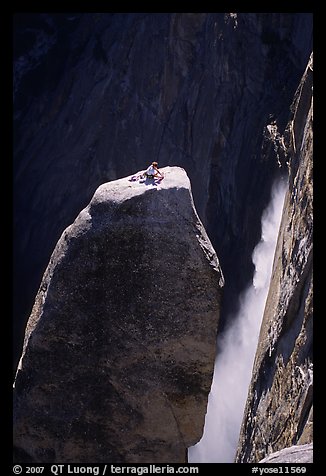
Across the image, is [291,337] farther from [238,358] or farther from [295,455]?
[238,358]

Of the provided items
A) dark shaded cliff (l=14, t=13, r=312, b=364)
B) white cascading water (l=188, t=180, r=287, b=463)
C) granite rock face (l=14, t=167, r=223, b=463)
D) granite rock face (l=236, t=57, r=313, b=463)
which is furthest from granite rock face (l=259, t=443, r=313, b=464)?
dark shaded cliff (l=14, t=13, r=312, b=364)

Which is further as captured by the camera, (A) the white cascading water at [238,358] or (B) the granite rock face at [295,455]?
(A) the white cascading water at [238,358]

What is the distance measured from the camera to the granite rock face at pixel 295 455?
4.33m

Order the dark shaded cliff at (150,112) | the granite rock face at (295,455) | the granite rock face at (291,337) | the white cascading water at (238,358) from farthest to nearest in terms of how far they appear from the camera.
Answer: the dark shaded cliff at (150,112), the white cascading water at (238,358), the granite rock face at (291,337), the granite rock face at (295,455)

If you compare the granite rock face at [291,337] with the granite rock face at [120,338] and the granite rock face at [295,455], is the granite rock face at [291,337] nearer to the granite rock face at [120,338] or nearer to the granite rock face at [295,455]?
the granite rock face at [295,455]

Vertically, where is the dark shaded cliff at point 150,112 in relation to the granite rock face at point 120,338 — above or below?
above

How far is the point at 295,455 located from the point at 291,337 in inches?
47.3

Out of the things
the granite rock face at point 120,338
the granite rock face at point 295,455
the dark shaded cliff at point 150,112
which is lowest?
the granite rock face at point 295,455

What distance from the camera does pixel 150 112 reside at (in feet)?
46.3

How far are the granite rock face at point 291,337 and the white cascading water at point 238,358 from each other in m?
2.29

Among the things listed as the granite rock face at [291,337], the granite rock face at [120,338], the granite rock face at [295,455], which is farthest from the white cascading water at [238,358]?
the granite rock face at [295,455]

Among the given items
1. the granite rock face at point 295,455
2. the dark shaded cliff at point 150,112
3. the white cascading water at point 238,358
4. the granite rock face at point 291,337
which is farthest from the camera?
the dark shaded cliff at point 150,112

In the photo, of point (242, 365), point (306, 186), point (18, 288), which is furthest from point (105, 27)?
point (306, 186)

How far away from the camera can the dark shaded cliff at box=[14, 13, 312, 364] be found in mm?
10484
